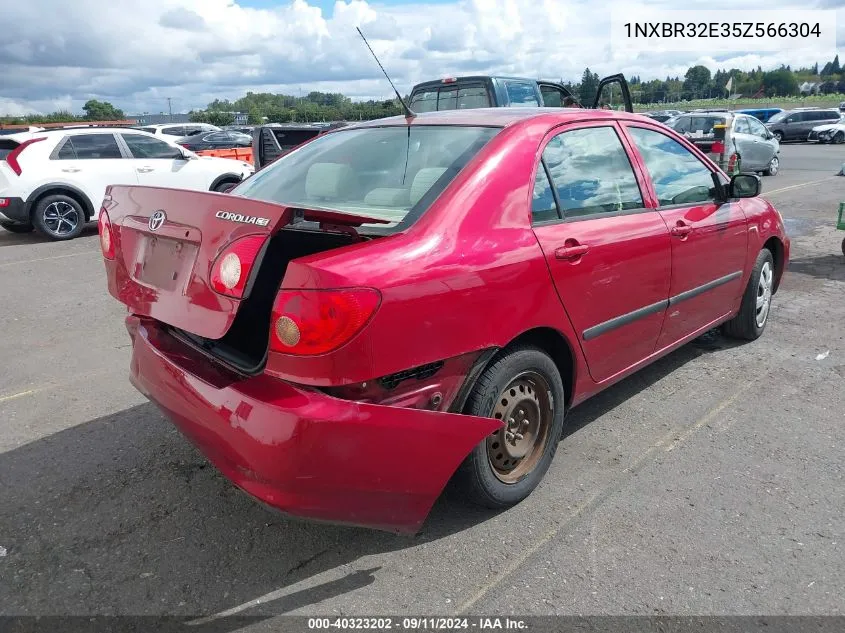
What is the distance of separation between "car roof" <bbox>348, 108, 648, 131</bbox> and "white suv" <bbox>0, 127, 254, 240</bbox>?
24.3ft

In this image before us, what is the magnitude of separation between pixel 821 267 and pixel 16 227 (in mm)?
11447

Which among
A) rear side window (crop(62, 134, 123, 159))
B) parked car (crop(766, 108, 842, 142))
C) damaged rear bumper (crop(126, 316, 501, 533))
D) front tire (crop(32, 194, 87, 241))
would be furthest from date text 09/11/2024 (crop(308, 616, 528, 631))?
parked car (crop(766, 108, 842, 142))

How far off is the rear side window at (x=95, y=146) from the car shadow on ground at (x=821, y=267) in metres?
9.79

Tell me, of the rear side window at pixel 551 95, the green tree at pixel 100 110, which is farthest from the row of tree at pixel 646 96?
the rear side window at pixel 551 95

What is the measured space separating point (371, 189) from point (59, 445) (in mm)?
2149

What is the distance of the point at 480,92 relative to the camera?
36.6 ft

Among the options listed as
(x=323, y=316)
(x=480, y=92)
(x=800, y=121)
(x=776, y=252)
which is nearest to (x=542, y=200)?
(x=323, y=316)

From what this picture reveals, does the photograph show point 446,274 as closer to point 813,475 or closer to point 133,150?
point 813,475

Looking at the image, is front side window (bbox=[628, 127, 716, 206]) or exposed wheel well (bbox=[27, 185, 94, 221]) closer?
front side window (bbox=[628, 127, 716, 206])

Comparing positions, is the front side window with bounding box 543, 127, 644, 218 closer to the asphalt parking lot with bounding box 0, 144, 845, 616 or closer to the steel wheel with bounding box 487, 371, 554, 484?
the steel wheel with bounding box 487, 371, 554, 484

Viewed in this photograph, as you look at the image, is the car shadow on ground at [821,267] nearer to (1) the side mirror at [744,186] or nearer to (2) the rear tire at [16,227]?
(1) the side mirror at [744,186]

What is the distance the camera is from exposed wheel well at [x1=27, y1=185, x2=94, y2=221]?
396 inches

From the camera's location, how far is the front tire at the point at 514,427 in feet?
8.92

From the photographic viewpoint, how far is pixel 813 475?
10.6 feet
